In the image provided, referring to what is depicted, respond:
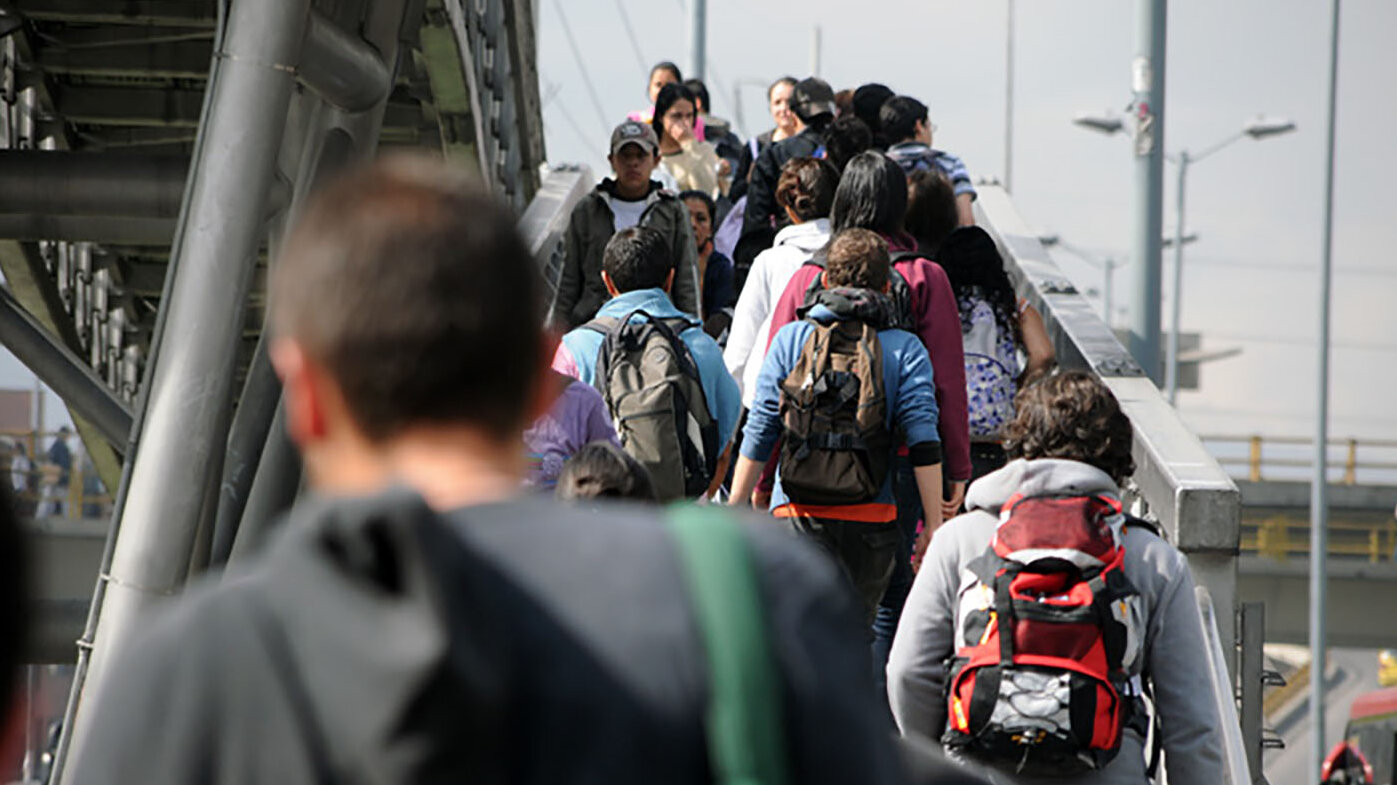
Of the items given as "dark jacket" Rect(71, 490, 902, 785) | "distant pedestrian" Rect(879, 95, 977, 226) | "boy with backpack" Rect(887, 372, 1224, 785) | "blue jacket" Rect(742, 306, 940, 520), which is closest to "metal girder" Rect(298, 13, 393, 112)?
"blue jacket" Rect(742, 306, 940, 520)

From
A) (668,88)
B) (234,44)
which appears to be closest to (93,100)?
(668,88)

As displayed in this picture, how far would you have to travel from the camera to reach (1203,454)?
7996 mm

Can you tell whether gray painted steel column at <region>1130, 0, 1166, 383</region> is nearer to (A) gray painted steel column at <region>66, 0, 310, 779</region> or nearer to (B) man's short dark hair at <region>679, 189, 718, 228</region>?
(B) man's short dark hair at <region>679, 189, 718, 228</region>

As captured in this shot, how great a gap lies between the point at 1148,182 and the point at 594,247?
455cm

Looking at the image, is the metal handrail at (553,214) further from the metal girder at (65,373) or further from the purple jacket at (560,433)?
the purple jacket at (560,433)

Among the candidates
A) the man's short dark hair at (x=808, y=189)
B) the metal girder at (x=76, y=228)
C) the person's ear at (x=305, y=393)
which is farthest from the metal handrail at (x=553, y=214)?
the person's ear at (x=305, y=393)

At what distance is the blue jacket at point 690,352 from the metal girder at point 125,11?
923 centimetres

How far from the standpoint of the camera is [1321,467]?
27656mm

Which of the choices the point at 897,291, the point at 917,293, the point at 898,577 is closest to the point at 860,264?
the point at 897,291

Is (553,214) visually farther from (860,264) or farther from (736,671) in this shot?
(736,671)

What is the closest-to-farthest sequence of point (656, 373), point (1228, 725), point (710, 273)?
point (1228, 725)
point (656, 373)
point (710, 273)

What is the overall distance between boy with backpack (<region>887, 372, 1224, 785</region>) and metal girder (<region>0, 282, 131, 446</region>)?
21.9 feet

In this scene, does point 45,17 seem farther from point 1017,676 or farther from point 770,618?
point 770,618

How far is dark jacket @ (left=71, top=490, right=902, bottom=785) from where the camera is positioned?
60.7 inches
